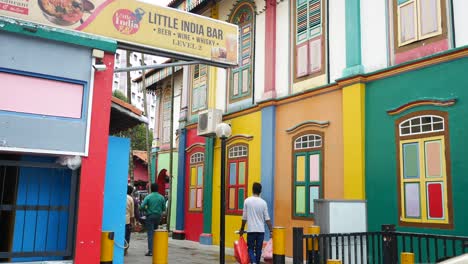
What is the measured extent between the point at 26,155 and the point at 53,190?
57cm

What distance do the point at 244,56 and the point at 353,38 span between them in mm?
4685

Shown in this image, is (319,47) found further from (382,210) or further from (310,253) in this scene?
(310,253)

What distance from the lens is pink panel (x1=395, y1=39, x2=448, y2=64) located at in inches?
349

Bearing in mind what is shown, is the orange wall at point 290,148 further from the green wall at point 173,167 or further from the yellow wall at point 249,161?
the green wall at point 173,167

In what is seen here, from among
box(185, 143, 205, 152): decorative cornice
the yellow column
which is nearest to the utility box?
the yellow column

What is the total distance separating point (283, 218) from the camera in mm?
12188

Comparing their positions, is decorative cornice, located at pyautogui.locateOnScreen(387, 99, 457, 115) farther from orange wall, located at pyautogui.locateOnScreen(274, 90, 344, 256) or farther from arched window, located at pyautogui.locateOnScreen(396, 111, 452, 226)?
orange wall, located at pyautogui.locateOnScreen(274, 90, 344, 256)

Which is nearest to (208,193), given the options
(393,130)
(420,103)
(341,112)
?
(341,112)

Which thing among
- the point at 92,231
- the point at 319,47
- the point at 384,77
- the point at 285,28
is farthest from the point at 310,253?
the point at 285,28

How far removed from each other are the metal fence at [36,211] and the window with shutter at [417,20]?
700cm

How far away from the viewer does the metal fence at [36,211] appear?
5914 millimetres

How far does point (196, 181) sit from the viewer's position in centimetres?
1631

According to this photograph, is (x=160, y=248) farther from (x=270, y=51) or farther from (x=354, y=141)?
(x=270, y=51)

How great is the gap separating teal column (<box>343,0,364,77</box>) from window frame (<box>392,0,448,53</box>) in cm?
86
